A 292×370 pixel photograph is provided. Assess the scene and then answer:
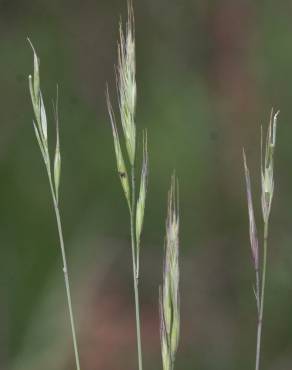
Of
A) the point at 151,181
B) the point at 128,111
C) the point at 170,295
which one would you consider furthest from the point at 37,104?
the point at 151,181

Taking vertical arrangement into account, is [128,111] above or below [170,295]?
above

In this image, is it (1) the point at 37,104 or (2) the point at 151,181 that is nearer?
(1) the point at 37,104

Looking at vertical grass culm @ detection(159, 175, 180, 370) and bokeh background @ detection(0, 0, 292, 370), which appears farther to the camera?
bokeh background @ detection(0, 0, 292, 370)

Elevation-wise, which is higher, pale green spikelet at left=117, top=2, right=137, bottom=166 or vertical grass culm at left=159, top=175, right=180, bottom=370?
pale green spikelet at left=117, top=2, right=137, bottom=166

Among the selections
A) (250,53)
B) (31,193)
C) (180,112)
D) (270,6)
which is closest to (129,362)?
(31,193)

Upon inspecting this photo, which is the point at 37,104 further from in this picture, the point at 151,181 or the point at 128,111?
the point at 151,181

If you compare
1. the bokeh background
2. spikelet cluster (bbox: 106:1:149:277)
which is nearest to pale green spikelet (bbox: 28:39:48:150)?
spikelet cluster (bbox: 106:1:149:277)

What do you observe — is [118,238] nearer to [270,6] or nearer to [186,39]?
[186,39]

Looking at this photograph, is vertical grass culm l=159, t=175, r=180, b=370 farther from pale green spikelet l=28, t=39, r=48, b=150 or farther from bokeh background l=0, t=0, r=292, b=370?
bokeh background l=0, t=0, r=292, b=370
